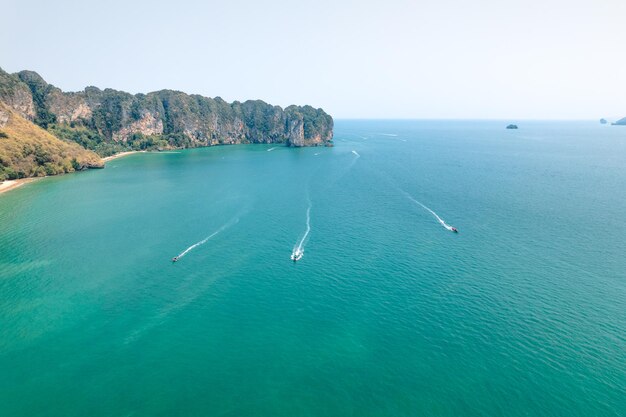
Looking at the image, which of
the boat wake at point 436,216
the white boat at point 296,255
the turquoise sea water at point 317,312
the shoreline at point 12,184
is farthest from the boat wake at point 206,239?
the shoreline at point 12,184

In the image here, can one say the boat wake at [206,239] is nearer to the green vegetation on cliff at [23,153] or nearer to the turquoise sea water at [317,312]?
the turquoise sea water at [317,312]

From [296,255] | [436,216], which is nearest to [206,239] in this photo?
[296,255]

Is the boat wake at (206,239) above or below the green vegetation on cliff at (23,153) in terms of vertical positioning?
below

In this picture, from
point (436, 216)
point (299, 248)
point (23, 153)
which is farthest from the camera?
point (23, 153)

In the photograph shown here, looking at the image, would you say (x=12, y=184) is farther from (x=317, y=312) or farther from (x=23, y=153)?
(x=317, y=312)

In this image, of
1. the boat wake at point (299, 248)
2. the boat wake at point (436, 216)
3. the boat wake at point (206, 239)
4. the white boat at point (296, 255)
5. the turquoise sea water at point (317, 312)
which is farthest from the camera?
the boat wake at point (436, 216)

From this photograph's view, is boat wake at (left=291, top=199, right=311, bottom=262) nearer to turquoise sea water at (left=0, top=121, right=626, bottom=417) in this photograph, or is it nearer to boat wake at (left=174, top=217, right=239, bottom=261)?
turquoise sea water at (left=0, top=121, right=626, bottom=417)

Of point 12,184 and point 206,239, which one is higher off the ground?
point 12,184

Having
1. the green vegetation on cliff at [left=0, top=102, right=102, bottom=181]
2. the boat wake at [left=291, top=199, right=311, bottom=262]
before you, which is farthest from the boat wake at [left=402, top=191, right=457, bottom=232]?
the green vegetation on cliff at [left=0, top=102, right=102, bottom=181]
